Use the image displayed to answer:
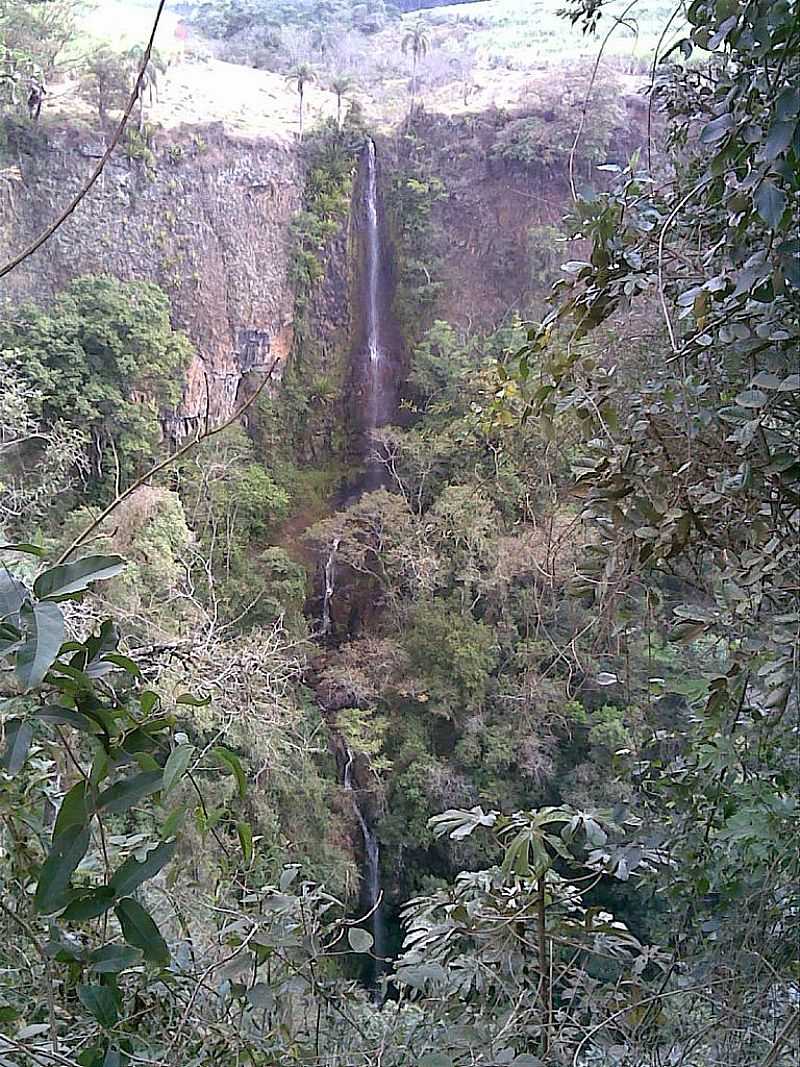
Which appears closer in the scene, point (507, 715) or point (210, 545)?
point (507, 715)

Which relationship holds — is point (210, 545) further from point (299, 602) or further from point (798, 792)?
point (798, 792)

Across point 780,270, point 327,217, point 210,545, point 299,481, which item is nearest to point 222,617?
point 210,545

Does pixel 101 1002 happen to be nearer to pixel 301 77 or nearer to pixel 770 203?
pixel 770 203

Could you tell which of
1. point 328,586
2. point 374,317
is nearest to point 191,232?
point 374,317

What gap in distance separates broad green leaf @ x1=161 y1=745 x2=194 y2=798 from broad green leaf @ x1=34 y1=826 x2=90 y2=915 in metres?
0.04

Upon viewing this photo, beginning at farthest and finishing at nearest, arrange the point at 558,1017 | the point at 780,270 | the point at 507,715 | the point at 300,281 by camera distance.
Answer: the point at 300,281 → the point at 507,715 → the point at 558,1017 → the point at 780,270

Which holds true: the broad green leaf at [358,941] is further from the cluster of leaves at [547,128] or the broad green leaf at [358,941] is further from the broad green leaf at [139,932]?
the cluster of leaves at [547,128]

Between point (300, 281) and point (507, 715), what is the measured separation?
9.87 feet

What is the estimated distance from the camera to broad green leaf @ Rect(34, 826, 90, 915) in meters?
0.32

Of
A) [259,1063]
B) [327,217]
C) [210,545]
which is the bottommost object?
[210,545]

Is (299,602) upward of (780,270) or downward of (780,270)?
downward

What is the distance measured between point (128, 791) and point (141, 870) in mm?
33

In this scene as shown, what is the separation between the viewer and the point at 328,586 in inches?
177

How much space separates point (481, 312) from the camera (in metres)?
5.22
